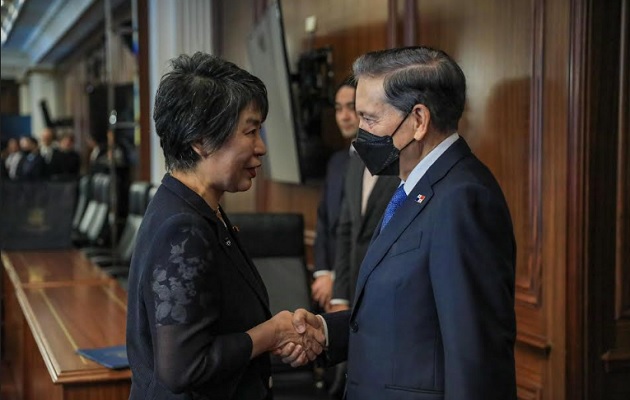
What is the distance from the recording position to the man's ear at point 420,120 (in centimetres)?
175

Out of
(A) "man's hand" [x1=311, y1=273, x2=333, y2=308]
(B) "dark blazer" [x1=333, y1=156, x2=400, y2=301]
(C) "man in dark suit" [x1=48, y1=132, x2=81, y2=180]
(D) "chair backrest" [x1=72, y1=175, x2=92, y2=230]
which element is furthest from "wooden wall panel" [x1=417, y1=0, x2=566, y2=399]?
(C) "man in dark suit" [x1=48, y1=132, x2=81, y2=180]

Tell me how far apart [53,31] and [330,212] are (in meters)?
8.70

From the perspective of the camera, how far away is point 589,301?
107 inches

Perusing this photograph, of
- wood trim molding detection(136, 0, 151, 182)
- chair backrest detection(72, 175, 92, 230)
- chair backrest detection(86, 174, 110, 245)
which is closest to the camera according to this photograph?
wood trim molding detection(136, 0, 151, 182)

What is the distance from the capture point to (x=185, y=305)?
1575 mm

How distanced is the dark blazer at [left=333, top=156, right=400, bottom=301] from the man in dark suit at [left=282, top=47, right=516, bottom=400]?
1385mm

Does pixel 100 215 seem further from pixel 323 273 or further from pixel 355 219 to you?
pixel 355 219

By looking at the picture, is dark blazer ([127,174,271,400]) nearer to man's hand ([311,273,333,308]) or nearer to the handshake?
the handshake

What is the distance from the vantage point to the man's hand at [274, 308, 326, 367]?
187cm

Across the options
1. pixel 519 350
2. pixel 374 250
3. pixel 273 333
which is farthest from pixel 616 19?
pixel 273 333

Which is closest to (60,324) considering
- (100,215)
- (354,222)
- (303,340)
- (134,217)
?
(354,222)

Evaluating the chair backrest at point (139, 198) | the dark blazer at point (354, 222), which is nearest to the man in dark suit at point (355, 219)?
the dark blazer at point (354, 222)

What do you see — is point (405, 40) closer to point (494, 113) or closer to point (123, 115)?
point (494, 113)

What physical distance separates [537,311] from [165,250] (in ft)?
5.48
